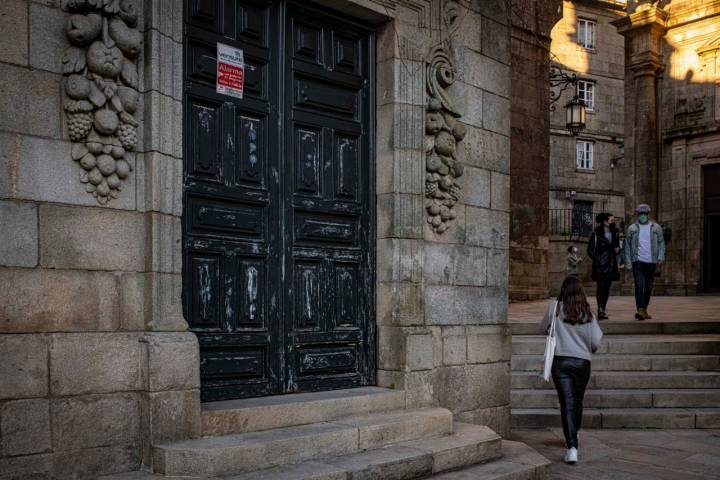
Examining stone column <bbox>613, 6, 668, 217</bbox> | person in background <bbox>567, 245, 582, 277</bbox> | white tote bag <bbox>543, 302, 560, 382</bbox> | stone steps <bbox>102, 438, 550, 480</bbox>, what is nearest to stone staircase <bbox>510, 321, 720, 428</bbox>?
white tote bag <bbox>543, 302, 560, 382</bbox>

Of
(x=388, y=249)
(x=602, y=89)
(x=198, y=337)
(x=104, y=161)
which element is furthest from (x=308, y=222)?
(x=602, y=89)

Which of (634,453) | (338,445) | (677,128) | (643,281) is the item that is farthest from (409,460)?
(677,128)

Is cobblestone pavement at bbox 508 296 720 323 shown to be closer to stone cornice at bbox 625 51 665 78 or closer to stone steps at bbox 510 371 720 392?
stone steps at bbox 510 371 720 392

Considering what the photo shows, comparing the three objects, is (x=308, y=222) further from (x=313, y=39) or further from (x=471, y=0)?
(x=471, y=0)

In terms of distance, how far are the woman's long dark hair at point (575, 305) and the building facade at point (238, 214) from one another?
2.64 ft

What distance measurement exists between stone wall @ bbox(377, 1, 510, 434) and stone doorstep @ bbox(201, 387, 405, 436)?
343 mm

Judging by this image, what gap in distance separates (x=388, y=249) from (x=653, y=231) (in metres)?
7.37

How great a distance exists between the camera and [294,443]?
15.7 ft

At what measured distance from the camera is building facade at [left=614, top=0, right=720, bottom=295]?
25.2 meters

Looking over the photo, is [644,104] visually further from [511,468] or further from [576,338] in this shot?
[511,468]

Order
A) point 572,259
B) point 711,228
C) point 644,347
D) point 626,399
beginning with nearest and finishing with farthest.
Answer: point 626,399, point 644,347, point 572,259, point 711,228

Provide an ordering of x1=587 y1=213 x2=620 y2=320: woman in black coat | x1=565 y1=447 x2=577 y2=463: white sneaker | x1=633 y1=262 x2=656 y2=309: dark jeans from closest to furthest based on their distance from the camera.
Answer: x1=565 y1=447 x2=577 y2=463: white sneaker
x1=587 y1=213 x2=620 y2=320: woman in black coat
x1=633 y1=262 x2=656 y2=309: dark jeans

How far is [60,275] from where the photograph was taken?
4.21 metres

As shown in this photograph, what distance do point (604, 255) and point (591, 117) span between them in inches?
1122
